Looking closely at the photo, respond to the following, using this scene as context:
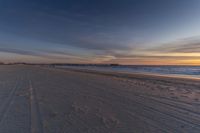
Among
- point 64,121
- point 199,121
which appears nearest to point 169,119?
point 199,121

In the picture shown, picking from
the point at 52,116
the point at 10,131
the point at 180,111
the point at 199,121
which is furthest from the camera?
the point at 180,111

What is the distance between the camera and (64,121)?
16.1 feet

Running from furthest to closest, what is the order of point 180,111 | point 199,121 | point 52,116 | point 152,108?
point 152,108
point 180,111
point 52,116
point 199,121

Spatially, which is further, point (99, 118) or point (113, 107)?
point (113, 107)

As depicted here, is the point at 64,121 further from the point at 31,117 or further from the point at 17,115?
the point at 17,115

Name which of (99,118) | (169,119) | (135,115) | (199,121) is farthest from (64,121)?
(199,121)

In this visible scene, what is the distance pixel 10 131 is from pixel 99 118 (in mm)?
2331

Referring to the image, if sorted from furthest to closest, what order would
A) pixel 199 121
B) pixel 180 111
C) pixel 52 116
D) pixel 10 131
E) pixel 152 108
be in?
pixel 152 108
pixel 180 111
pixel 52 116
pixel 199 121
pixel 10 131

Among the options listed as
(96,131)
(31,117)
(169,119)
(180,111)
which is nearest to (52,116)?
(31,117)

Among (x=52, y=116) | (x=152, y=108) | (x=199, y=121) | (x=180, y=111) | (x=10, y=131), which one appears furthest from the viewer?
(x=152, y=108)

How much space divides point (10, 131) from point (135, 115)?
3.47 m

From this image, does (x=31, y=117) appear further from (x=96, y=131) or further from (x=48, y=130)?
(x=96, y=131)

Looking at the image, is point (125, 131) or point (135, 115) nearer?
point (125, 131)

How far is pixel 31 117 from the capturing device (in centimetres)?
521
